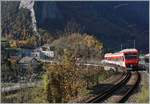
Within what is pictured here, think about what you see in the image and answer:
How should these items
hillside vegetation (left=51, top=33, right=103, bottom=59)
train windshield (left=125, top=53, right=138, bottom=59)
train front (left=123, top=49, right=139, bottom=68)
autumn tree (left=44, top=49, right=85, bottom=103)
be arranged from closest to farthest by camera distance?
autumn tree (left=44, top=49, right=85, bottom=103) → hillside vegetation (left=51, top=33, right=103, bottom=59) → train front (left=123, top=49, right=139, bottom=68) → train windshield (left=125, top=53, right=138, bottom=59)

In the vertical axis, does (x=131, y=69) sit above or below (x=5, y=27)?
below

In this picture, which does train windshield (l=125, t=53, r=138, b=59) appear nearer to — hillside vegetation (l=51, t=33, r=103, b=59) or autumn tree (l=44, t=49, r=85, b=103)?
hillside vegetation (l=51, t=33, r=103, b=59)

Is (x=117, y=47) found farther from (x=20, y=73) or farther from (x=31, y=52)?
(x=20, y=73)

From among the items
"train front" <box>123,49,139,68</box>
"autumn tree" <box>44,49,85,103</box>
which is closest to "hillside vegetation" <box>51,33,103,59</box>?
"autumn tree" <box>44,49,85,103</box>

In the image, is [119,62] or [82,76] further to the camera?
[119,62]

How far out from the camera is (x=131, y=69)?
172ft

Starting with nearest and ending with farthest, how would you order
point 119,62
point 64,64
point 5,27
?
1. point 64,64
2. point 119,62
3. point 5,27

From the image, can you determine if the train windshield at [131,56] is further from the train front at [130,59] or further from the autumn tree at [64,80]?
the autumn tree at [64,80]

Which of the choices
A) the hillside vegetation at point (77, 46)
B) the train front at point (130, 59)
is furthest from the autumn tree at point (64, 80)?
the train front at point (130, 59)

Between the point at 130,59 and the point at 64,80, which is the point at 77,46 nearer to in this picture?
the point at 130,59

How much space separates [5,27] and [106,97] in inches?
2185

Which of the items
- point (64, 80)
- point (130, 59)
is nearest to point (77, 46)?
point (130, 59)

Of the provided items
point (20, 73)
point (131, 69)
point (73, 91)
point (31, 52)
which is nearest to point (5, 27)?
point (20, 73)

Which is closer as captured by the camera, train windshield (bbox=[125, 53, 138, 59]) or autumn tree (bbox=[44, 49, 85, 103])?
autumn tree (bbox=[44, 49, 85, 103])
